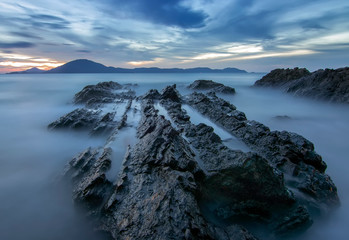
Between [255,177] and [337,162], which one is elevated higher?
[255,177]

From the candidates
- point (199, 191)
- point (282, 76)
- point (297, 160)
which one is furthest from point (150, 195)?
point (282, 76)

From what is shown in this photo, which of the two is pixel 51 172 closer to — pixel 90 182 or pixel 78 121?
pixel 90 182

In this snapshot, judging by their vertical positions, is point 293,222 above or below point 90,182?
below

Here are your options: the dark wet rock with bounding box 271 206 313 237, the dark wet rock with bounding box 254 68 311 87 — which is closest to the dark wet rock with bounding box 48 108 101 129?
the dark wet rock with bounding box 271 206 313 237

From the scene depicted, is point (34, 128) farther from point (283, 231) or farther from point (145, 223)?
point (283, 231)

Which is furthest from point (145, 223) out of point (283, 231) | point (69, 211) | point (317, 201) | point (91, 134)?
Answer: point (91, 134)

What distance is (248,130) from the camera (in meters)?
7.03

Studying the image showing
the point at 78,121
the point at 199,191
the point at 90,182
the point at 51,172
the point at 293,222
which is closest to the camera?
the point at 293,222

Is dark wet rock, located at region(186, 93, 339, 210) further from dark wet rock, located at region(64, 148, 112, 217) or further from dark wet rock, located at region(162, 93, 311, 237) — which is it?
dark wet rock, located at region(64, 148, 112, 217)

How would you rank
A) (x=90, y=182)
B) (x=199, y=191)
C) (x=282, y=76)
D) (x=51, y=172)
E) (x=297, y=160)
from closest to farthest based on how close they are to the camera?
(x=199, y=191) → (x=90, y=182) → (x=297, y=160) → (x=51, y=172) → (x=282, y=76)

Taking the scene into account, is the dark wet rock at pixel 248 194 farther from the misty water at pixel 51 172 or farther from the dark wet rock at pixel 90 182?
the dark wet rock at pixel 90 182

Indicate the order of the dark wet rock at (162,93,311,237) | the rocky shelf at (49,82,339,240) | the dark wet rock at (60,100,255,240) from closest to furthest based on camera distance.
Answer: the dark wet rock at (60,100,255,240)
the rocky shelf at (49,82,339,240)
the dark wet rock at (162,93,311,237)

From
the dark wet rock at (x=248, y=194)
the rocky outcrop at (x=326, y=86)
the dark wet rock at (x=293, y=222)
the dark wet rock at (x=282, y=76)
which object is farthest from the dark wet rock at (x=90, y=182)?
the dark wet rock at (x=282, y=76)

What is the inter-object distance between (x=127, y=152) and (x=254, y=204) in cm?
324
